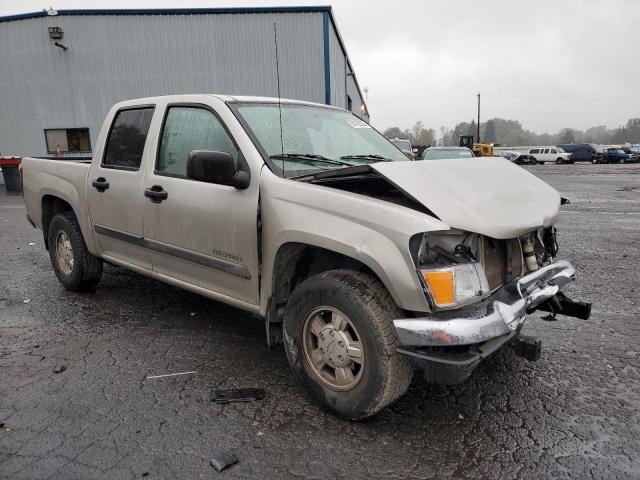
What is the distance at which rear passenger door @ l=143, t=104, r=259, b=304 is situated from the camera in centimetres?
321

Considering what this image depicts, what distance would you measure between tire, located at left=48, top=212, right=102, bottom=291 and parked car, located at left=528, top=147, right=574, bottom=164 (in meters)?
51.4

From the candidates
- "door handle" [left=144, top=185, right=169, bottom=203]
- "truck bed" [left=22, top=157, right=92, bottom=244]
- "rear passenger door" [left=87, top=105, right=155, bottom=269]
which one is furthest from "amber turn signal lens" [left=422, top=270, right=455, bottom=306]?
"truck bed" [left=22, top=157, right=92, bottom=244]

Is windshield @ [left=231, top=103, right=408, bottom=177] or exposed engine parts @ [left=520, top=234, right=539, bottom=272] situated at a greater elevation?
windshield @ [left=231, top=103, right=408, bottom=177]

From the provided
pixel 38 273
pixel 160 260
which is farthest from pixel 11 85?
pixel 160 260

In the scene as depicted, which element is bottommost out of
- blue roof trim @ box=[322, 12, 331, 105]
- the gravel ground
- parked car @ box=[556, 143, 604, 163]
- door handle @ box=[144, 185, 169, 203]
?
the gravel ground

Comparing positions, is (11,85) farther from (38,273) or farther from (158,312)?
(158,312)

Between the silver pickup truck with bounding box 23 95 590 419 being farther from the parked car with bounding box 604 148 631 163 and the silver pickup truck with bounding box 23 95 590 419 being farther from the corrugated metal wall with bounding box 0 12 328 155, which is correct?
the parked car with bounding box 604 148 631 163

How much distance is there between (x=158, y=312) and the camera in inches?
182

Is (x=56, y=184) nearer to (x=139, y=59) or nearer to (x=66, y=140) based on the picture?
(x=139, y=59)

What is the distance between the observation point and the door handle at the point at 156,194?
12.2ft

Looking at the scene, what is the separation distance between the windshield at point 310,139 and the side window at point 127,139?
3.57 ft

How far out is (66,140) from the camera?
72.9ft

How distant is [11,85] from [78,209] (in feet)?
69.9

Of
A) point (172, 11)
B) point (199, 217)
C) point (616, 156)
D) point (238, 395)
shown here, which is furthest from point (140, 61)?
point (616, 156)
